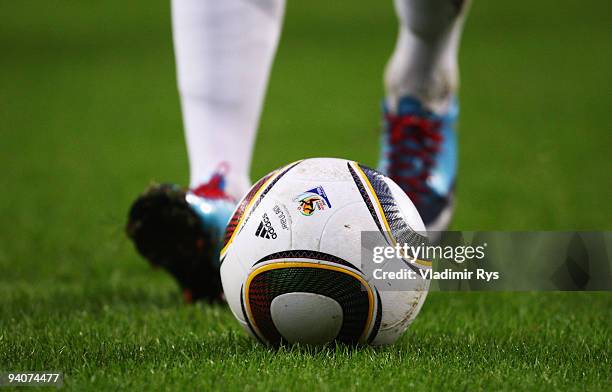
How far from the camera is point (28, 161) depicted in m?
7.71

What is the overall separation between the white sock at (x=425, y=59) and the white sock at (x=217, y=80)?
71 cm

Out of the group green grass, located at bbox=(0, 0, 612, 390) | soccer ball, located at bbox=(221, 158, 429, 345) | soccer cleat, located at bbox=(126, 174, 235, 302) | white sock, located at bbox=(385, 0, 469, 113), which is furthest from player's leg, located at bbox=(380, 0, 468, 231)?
soccer ball, located at bbox=(221, 158, 429, 345)

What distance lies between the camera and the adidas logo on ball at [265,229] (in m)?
1.95

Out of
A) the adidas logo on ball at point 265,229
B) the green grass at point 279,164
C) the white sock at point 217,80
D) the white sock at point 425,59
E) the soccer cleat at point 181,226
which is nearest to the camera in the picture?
the green grass at point 279,164

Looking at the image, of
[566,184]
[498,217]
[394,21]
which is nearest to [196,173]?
[498,217]

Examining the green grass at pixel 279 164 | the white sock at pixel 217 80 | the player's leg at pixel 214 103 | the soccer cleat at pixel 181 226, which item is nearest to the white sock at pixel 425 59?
the player's leg at pixel 214 103

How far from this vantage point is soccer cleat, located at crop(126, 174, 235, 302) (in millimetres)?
2559

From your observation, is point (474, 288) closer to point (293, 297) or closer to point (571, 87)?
point (293, 297)

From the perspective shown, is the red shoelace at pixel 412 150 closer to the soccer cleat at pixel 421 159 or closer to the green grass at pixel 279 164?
the soccer cleat at pixel 421 159

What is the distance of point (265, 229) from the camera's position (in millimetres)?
1968

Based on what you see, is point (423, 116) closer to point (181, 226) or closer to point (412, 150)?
point (412, 150)

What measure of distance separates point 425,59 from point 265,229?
1.64 meters

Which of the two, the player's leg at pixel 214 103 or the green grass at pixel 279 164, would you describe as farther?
the player's leg at pixel 214 103

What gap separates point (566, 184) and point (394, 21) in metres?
15.7
